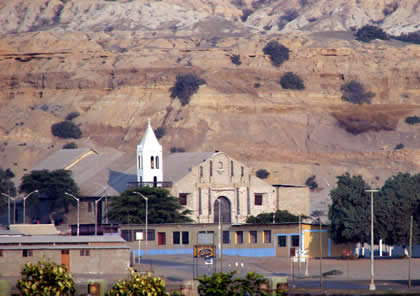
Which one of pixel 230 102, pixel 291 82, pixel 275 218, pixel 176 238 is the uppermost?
pixel 291 82

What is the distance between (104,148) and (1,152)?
632 inches

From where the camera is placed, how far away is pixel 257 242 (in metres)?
95.8

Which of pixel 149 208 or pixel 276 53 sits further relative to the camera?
pixel 276 53

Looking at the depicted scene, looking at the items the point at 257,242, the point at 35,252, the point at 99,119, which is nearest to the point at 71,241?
the point at 35,252

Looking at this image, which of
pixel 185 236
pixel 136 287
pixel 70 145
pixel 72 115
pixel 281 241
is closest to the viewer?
pixel 136 287

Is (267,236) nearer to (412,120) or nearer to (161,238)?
(161,238)

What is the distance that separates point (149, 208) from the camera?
10569 cm

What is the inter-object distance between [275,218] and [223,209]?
1121cm

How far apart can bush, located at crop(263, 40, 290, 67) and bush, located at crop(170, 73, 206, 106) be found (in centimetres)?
1570

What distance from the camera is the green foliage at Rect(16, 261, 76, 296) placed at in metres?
38.7

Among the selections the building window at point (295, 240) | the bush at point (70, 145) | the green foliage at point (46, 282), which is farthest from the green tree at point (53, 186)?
the green foliage at point (46, 282)

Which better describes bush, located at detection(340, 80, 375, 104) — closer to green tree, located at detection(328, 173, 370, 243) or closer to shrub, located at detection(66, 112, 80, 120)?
shrub, located at detection(66, 112, 80, 120)

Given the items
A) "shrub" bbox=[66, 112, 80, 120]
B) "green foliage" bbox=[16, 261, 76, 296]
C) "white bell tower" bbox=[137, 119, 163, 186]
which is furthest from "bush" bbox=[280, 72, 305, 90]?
"green foliage" bbox=[16, 261, 76, 296]

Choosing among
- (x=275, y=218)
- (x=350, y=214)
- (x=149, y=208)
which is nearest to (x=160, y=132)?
(x=149, y=208)
